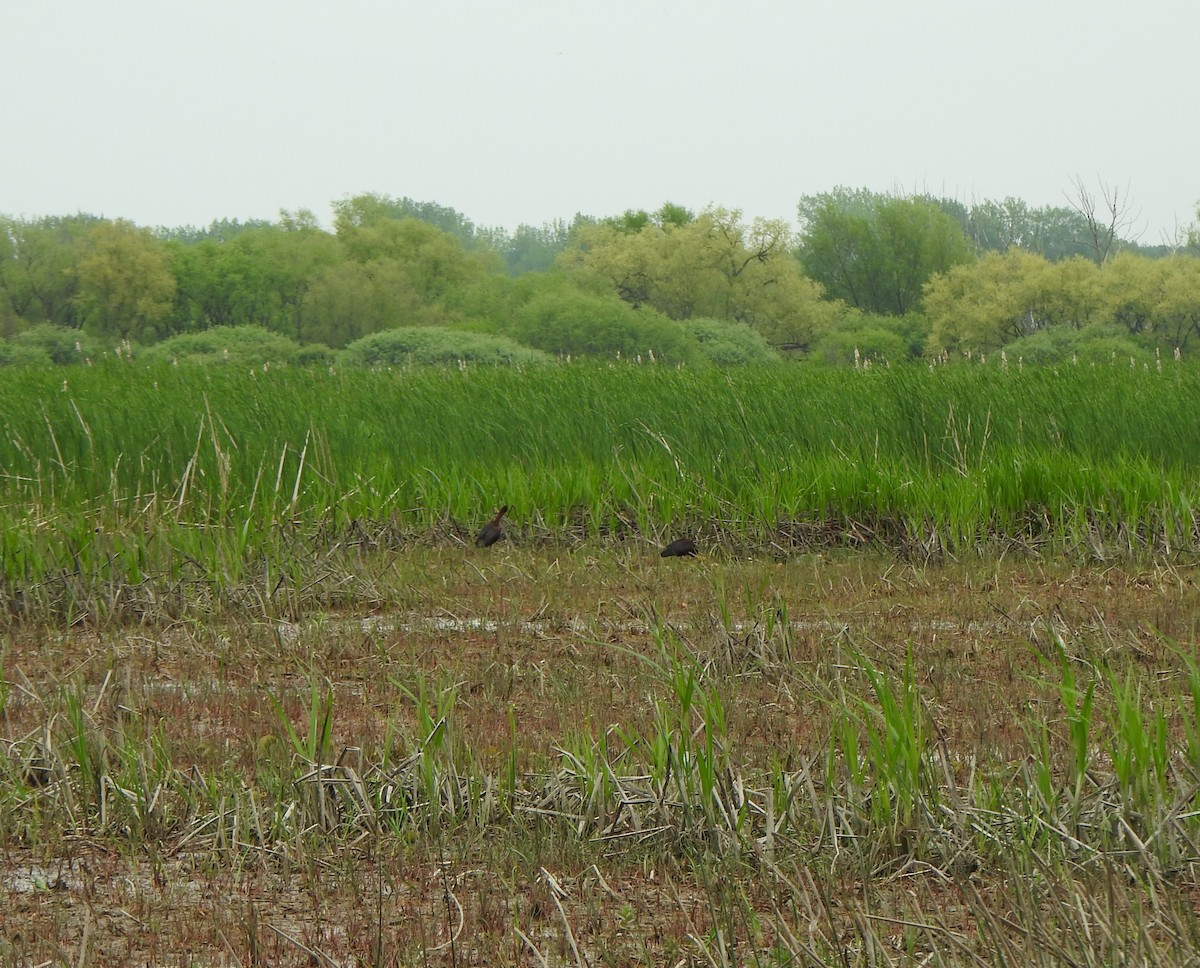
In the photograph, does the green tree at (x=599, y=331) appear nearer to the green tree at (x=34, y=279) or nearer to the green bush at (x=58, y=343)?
the green bush at (x=58, y=343)

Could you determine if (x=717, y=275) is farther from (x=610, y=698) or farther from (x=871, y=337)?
(x=610, y=698)

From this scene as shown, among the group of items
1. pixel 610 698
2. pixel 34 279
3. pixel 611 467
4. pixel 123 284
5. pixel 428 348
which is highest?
pixel 34 279

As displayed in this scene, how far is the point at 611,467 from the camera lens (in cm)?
880

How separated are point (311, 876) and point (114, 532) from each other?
3967 mm

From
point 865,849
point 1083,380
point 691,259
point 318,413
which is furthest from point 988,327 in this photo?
point 865,849

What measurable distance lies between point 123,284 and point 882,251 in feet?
99.7

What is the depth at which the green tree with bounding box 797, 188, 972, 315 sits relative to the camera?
52.1 m

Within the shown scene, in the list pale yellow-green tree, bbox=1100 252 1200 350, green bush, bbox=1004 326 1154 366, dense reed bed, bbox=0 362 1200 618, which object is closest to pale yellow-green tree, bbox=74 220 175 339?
green bush, bbox=1004 326 1154 366

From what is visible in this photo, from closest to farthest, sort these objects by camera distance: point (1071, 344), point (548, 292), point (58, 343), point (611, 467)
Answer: point (611, 467) → point (58, 343) → point (1071, 344) → point (548, 292)

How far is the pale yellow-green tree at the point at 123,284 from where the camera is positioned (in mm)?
39094

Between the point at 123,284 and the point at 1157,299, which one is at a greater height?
the point at 123,284

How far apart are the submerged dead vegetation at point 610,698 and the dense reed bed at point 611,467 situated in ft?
0.15

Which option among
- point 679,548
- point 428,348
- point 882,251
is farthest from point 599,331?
point 882,251

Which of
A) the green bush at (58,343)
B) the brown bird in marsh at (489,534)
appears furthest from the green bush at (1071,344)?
the brown bird in marsh at (489,534)
